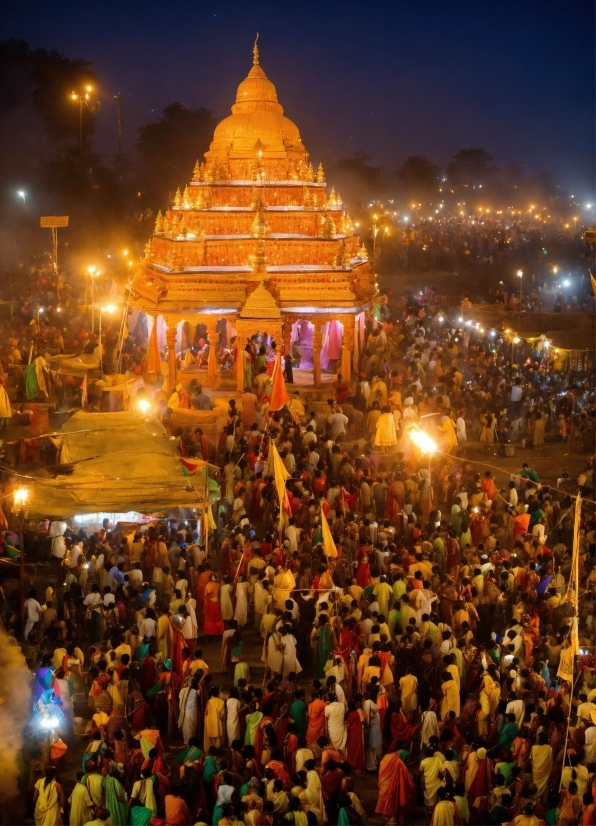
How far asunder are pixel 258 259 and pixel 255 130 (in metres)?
4.96

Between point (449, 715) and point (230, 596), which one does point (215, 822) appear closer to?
point (449, 715)

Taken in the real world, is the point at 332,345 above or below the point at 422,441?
above

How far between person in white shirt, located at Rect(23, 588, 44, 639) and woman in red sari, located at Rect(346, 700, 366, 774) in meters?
3.83

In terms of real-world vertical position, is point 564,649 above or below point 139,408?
below

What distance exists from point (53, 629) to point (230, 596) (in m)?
2.26

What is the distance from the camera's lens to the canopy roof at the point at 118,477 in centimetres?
1349

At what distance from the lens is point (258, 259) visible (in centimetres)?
2395

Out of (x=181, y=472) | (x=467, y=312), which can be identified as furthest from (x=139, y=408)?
(x=467, y=312)

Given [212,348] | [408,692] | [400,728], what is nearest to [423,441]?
[408,692]

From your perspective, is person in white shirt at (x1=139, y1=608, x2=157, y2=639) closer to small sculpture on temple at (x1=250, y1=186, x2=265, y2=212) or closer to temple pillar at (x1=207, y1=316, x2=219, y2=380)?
temple pillar at (x1=207, y1=316, x2=219, y2=380)

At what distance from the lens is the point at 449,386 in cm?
2225

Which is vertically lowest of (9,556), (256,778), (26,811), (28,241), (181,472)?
(26,811)

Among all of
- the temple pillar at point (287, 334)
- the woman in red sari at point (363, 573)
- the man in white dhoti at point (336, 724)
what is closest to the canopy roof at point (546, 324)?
the temple pillar at point (287, 334)

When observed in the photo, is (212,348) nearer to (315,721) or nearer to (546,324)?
(546,324)
